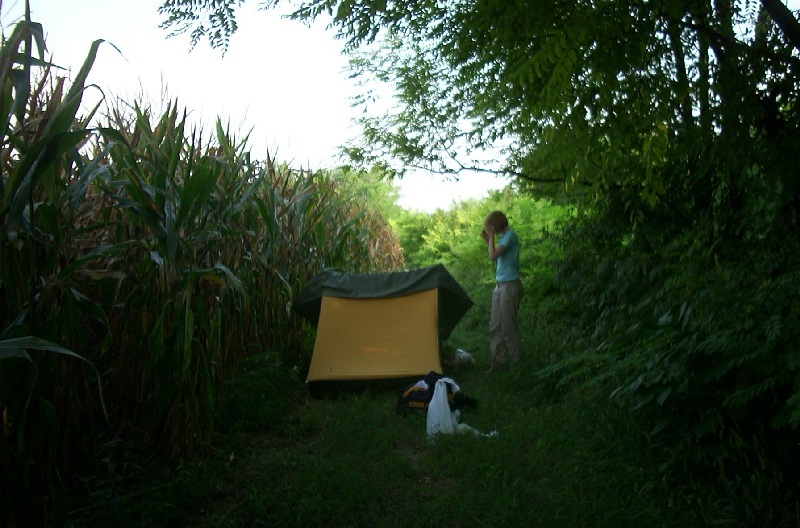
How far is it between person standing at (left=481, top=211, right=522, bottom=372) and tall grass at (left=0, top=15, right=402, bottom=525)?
2.61m

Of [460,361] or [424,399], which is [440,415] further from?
[460,361]

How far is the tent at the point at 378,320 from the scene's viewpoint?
6.76 m

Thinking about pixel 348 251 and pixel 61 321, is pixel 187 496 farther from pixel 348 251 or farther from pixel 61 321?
pixel 348 251

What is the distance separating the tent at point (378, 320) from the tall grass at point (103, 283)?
725mm

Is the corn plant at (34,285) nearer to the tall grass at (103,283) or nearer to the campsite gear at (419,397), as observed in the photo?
the tall grass at (103,283)

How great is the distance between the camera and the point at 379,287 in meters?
7.14

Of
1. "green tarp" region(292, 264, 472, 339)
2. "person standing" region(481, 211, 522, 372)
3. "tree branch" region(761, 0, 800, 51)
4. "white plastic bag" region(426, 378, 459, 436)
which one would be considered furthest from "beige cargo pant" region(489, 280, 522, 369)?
"tree branch" region(761, 0, 800, 51)

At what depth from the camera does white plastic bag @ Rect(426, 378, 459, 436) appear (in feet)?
16.6

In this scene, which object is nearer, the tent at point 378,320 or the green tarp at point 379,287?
the tent at point 378,320

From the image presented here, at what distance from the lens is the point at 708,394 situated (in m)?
3.83

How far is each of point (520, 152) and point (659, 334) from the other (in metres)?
3.82

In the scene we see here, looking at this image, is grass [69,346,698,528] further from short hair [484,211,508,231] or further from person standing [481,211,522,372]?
short hair [484,211,508,231]

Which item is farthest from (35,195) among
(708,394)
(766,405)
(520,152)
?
(520,152)

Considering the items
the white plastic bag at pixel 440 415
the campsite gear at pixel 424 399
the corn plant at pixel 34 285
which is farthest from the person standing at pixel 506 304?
the corn plant at pixel 34 285
